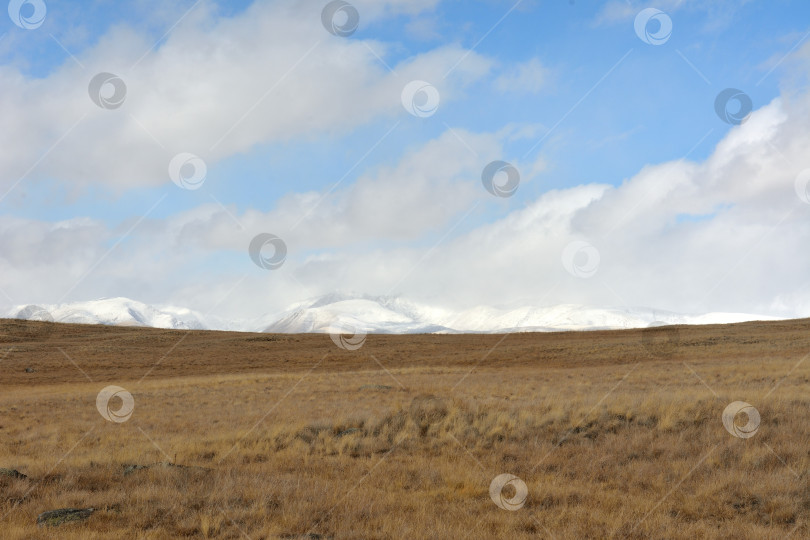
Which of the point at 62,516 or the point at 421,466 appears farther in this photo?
the point at 421,466

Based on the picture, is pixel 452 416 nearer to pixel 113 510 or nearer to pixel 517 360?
pixel 113 510

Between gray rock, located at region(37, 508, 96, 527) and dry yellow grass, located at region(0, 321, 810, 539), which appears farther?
dry yellow grass, located at region(0, 321, 810, 539)

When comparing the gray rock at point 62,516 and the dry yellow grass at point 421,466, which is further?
the dry yellow grass at point 421,466

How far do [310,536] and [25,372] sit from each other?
44.6 meters

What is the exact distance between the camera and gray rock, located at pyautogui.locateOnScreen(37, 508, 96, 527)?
23.4 ft

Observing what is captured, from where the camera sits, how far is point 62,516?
732 cm

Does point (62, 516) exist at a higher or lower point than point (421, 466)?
lower

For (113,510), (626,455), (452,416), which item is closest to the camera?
(113,510)

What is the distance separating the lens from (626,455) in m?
10.6

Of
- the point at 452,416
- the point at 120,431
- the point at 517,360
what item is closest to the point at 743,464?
the point at 452,416

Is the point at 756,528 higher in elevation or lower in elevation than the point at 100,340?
lower

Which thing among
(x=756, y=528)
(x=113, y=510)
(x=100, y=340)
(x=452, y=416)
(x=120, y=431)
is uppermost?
(x=100, y=340)

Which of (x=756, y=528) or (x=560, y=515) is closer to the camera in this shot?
(x=756, y=528)

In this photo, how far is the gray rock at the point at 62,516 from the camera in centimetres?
714
